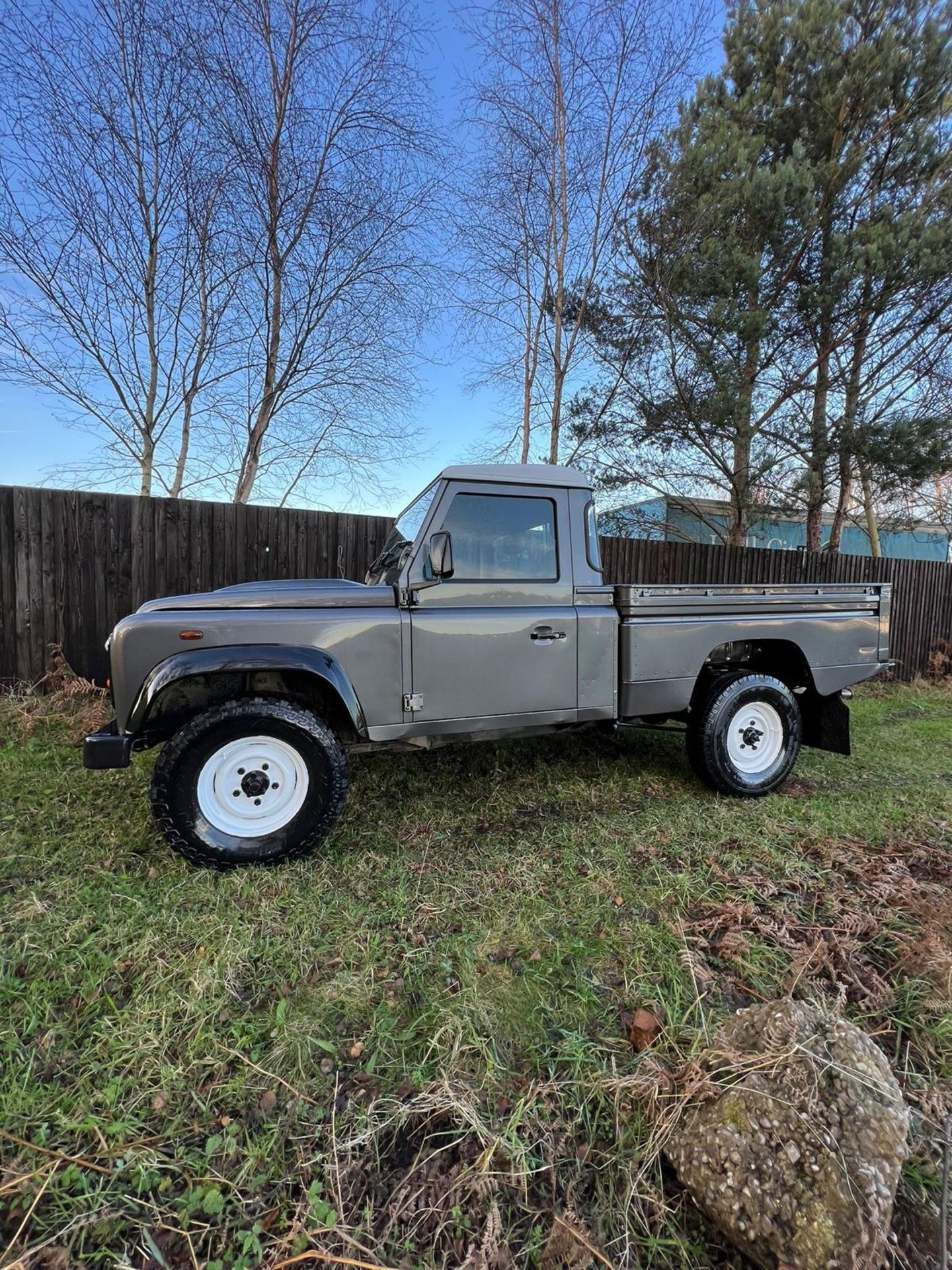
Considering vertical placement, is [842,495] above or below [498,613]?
above

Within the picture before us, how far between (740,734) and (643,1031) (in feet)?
8.50

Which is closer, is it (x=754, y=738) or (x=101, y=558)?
(x=754, y=738)

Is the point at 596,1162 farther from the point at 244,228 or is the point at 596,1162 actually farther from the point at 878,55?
the point at 878,55

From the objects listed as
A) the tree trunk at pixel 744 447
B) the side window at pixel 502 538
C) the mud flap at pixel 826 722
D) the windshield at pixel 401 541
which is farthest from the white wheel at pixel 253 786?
the tree trunk at pixel 744 447

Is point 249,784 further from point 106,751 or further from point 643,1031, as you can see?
point 643,1031

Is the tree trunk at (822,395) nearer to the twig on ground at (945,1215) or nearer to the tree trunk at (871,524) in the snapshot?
the tree trunk at (871,524)

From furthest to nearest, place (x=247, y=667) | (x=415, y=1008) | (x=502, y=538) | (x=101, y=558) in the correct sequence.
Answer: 1. (x=101, y=558)
2. (x=502, y=538)
3. (x=247, y=667)
4. (x=415, y=1008)

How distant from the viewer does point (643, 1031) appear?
175 cm

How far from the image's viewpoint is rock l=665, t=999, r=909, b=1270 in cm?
117

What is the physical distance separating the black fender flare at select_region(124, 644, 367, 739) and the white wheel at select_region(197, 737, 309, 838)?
1.22 feet

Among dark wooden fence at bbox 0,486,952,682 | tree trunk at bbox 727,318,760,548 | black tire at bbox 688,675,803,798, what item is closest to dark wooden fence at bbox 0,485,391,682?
dark wooden fence at bbox 0,486,952,682

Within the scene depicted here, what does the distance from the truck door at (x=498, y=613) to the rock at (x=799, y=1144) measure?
1963 millimetres

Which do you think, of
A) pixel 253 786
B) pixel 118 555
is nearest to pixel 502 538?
pixel 253 786

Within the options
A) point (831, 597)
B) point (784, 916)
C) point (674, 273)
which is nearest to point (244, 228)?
point (674, 273)
